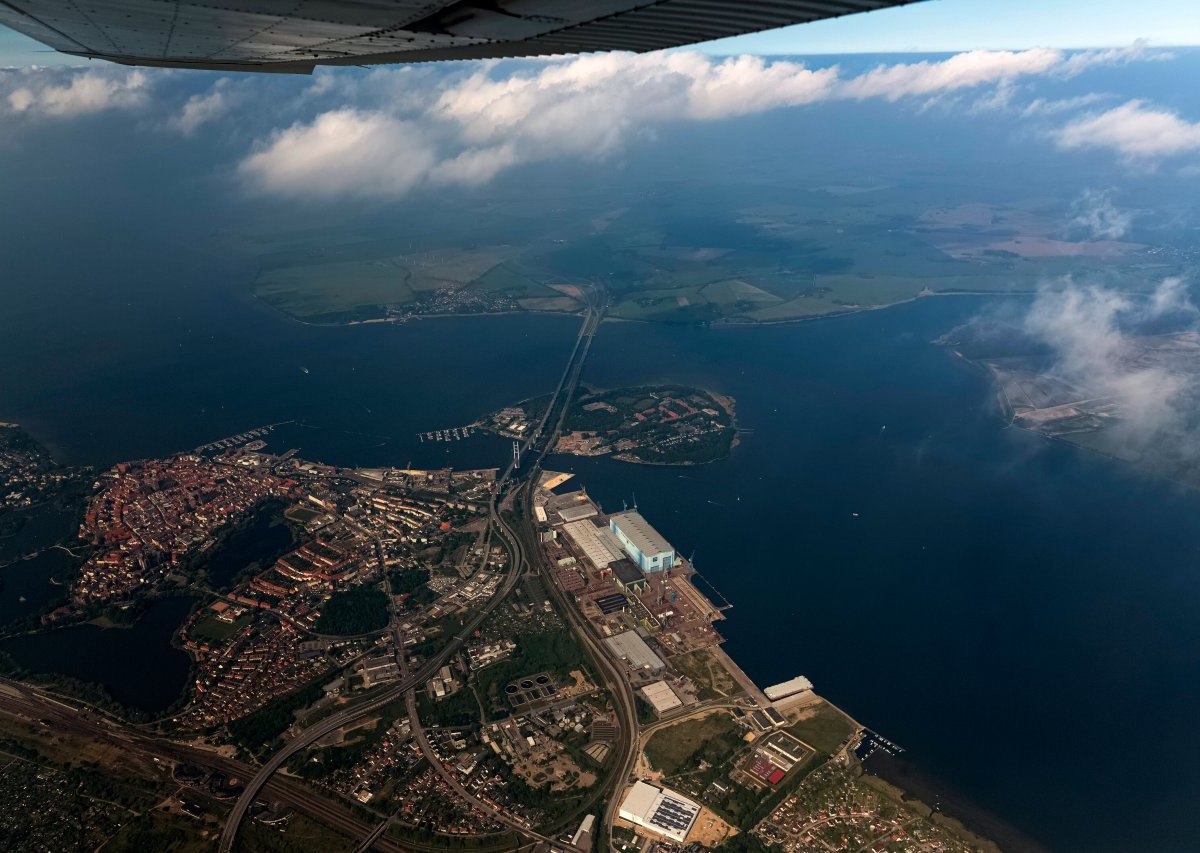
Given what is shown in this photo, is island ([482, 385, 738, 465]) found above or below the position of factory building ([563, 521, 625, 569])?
above

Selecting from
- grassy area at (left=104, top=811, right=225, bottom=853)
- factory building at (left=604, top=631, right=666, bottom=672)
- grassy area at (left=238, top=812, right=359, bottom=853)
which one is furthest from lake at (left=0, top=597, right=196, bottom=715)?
factory building at (left=604, top=631, right=666, bottom=672)

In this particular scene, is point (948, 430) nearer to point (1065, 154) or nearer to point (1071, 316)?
point (1071, 316)

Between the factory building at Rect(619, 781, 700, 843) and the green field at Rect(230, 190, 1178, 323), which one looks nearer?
the factory building at Rect(619, 781, 700, 843)

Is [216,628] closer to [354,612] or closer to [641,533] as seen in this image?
[354,612]

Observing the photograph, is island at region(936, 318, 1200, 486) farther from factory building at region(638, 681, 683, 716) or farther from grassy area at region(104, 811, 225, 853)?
grassy area at region(104, 811, 225, 853)

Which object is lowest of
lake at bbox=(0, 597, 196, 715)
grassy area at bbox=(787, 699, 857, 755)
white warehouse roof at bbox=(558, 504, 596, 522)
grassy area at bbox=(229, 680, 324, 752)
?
lake at bbox=(0, 597, 196, 715)

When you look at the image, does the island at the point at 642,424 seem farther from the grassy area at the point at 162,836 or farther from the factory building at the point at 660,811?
the grassy area at the point at 162,836

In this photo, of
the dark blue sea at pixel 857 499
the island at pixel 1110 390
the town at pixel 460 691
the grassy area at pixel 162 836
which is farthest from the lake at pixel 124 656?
the island at pixel 1110 390
